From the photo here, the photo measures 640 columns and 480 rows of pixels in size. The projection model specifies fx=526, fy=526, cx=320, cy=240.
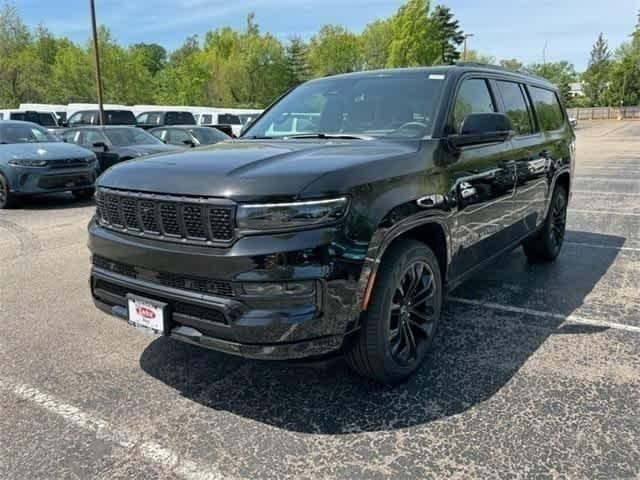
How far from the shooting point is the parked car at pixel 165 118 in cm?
2033

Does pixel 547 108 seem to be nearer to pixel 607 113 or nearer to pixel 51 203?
pixel 51 203

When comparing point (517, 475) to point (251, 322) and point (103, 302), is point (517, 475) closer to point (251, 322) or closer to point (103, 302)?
point (251, 322)

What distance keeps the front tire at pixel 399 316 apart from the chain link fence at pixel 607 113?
7180 cm

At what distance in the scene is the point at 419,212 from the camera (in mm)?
3059

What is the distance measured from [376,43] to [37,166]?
194ft

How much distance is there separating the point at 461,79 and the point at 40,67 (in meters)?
50.6

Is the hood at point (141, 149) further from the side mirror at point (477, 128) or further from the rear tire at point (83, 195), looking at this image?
the side mirror at point (477, 128)

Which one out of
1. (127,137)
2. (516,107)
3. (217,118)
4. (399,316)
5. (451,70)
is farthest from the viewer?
(217,118)

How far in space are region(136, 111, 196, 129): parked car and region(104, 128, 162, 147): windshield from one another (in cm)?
778

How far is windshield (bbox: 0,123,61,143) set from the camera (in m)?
10.5

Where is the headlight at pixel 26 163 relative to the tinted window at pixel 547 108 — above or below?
below

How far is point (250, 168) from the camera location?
2.70 meters

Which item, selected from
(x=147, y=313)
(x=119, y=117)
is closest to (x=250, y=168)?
(x=147, y=313)

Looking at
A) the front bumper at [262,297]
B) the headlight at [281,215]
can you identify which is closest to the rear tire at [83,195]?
the front bumper at [262,297]
